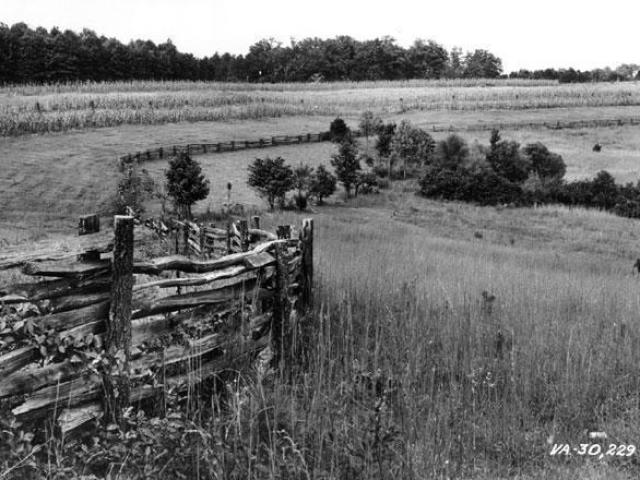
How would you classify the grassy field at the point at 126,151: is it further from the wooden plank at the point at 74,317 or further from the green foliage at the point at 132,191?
the wooden plank at the point at 74,317

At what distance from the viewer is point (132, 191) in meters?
31.8

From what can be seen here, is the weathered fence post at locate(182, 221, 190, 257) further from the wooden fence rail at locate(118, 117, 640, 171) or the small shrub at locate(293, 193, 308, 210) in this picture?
the wooden fence rail at locate(118, 117, 640, 171)

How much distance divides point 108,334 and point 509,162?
46.8m

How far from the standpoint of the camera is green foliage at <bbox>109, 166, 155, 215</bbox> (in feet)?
94.9

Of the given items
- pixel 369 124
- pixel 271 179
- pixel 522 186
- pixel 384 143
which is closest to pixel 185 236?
pixel 271 179

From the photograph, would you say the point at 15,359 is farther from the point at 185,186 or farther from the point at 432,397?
the point at 185,186

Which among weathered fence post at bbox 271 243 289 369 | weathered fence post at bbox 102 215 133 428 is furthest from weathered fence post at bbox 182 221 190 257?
weathered fence post at bbox 102 215 133 428

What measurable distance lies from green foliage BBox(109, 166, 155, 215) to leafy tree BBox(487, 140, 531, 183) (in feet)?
80.0

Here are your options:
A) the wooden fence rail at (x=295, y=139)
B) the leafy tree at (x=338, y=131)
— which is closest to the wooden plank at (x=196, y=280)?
the wooden fence rail at (x=295, y=139)

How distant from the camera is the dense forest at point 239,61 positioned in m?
78.0

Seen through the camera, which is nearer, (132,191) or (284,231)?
→ (284,231)

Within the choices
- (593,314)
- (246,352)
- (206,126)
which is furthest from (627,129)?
(246,352)

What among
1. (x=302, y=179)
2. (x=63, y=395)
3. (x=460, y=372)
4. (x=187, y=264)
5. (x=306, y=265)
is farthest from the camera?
(x=302, y=179)
